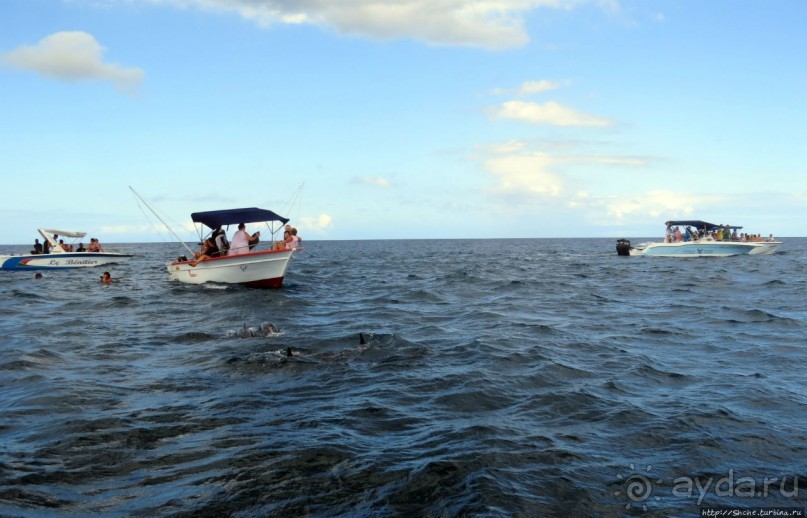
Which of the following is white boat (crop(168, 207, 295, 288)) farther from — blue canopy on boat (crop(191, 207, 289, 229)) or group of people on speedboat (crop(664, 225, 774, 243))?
group of people on speedboat (crop(664, 225, 774, 243))

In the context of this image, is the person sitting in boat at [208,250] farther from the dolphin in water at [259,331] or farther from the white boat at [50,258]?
the white boat at [50,258]

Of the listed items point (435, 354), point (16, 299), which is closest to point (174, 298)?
point (16, 299)

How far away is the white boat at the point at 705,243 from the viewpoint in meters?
46.4

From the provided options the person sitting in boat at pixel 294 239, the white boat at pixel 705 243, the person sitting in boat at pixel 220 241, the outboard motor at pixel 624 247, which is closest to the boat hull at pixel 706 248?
the white boat at pixel 705 243

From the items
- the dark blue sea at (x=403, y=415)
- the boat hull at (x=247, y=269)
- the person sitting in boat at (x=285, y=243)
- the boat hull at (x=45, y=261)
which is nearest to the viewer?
the dark blue sea at (x=403, y=415)

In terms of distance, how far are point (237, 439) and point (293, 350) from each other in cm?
536

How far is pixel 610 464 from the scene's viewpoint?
6.84m

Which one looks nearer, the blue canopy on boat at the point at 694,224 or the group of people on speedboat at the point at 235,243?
the group of people on speedboat at the point at 235,243

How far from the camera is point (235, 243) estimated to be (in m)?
26.4

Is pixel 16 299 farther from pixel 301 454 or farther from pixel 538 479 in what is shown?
pixel 538 479

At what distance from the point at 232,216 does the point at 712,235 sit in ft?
133

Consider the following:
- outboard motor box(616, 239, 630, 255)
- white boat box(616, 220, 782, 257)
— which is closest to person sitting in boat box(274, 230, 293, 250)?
white boat box(616, 220, 782, 257)

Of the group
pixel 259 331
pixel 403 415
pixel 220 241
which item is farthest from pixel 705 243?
pixel 403 415

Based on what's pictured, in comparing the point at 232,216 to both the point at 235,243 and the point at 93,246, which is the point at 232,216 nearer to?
the point at 235,243
